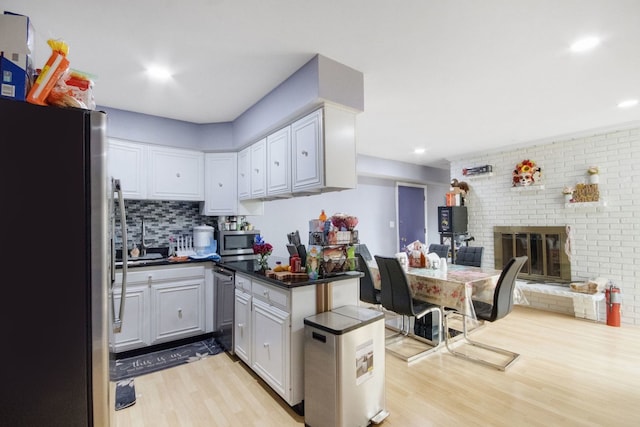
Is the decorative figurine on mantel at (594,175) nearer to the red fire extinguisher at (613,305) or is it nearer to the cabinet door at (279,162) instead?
the red fire extinguisher at (613,305)

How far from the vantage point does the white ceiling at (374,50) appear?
1.72 metres

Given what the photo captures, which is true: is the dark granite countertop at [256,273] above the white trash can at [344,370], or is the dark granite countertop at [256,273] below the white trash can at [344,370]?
above

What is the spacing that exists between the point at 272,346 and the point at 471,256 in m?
3.11

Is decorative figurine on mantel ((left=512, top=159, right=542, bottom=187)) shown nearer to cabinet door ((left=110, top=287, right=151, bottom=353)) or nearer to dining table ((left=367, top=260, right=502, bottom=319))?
dining table ((left=367, top=260, right=502, bottom=319))

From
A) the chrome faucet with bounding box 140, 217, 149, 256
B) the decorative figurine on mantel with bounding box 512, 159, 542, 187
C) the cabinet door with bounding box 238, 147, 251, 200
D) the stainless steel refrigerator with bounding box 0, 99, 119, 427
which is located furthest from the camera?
the decorative figurine on mantel with bounding box 512, 159, 542, 187

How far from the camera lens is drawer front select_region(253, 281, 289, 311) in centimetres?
209

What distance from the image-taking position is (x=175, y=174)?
3.49 metres

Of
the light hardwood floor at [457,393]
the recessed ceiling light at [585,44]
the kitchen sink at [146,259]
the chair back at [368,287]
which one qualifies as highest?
the recessed ceiling light at [585,44]

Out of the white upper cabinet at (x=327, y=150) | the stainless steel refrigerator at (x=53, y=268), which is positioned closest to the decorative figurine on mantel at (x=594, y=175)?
the white upper cabinet at (x=327, y=150)

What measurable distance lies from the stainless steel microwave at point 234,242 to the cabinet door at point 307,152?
1.32 m

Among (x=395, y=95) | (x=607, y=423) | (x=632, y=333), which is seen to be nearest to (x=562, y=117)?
(x=395, y=95)

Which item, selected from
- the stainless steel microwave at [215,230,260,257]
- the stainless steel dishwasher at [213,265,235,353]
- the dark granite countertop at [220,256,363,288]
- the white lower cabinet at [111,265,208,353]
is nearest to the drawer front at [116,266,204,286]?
the white lower cabinet at [111,265,208,353]

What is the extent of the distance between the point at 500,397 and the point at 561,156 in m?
3.76

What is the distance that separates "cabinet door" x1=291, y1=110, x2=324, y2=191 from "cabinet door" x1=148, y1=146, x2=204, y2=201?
156 cm
